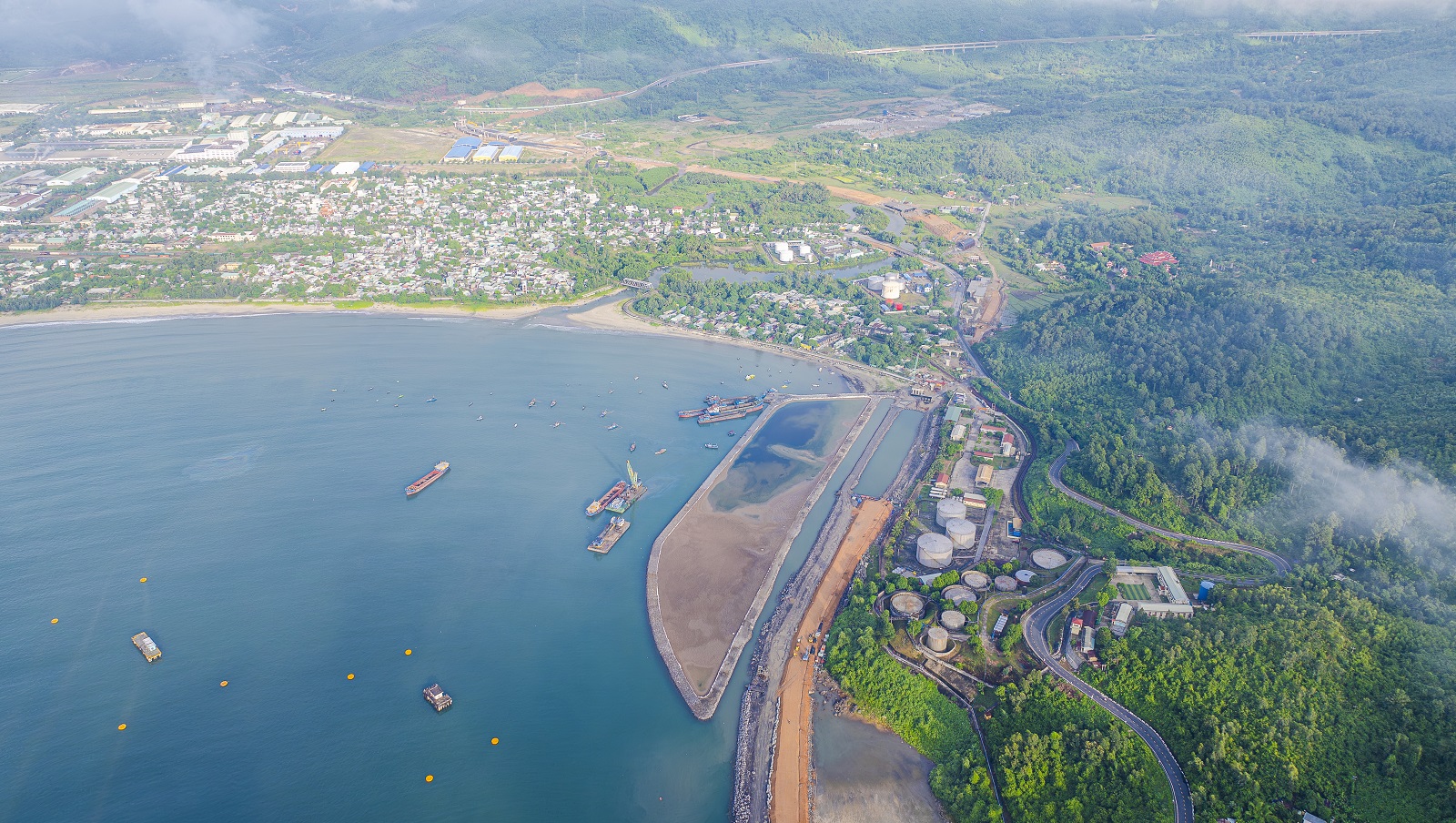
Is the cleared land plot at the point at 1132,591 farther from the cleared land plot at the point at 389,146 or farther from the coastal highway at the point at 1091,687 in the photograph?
the cleared land plot at the point at 389,146

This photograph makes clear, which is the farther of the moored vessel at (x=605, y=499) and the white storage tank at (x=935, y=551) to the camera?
the moored vessel at (x=605, y=499)

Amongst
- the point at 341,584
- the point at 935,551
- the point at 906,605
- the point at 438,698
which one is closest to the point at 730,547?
the point at 906,605

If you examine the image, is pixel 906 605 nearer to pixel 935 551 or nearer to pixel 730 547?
pixel 935 551

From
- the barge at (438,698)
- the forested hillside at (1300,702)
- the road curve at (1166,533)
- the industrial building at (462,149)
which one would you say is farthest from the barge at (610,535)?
the industrial building at (462,149)

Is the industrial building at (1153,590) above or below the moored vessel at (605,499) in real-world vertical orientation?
above

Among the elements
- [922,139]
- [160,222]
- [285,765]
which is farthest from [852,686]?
[922,139]

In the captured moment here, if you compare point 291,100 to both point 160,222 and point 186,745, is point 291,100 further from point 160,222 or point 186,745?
point 186,745
